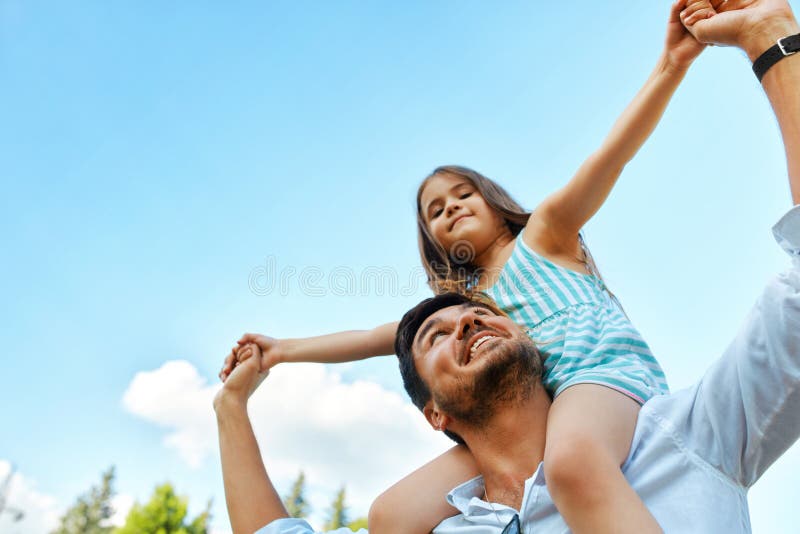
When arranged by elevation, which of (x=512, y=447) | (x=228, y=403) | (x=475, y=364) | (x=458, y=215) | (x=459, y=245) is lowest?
(x=512, y=447)

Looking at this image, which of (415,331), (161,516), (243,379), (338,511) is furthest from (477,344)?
(338,511)

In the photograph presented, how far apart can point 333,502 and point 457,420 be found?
110 ft

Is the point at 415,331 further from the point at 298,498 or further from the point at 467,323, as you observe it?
the point at 298,498

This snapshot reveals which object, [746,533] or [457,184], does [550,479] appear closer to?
[746,533]

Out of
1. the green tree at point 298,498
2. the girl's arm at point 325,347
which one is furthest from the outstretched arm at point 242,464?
the green tree at point 298,498

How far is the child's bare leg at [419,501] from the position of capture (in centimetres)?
248

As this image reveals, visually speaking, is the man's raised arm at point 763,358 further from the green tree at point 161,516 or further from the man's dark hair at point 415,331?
the green tree at point 161,516

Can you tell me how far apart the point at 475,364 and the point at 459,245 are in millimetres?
1348

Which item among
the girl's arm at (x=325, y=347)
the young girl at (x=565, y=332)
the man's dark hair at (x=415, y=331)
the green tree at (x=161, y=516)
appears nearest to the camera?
the young girl at (x=565, y=332)

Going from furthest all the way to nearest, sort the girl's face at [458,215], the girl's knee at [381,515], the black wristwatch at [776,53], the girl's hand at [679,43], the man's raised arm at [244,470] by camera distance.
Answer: the girl's face at [458,215] < the man's raised arm at [244,470] < the girl's hand at [679,43] < the girl's knee at [381,515] < the black wristwatch at [776,53]

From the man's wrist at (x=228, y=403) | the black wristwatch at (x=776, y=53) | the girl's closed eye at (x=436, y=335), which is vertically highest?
the man's wrist at (x=228, y=403)

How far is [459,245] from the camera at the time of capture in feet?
12.6

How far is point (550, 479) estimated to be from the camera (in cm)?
205

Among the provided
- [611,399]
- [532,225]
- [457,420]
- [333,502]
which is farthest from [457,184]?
[333,502]
